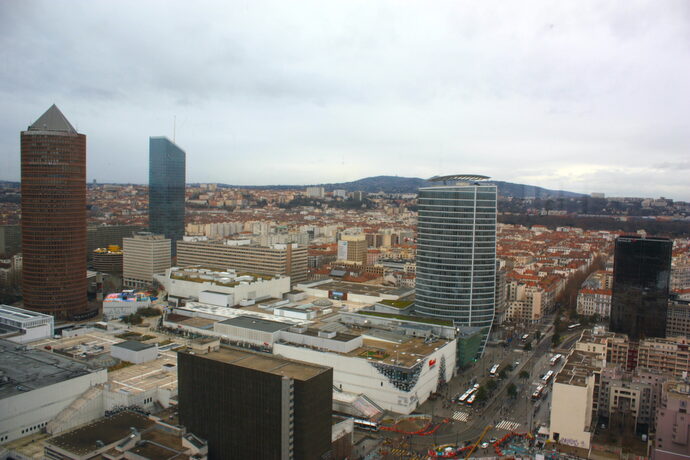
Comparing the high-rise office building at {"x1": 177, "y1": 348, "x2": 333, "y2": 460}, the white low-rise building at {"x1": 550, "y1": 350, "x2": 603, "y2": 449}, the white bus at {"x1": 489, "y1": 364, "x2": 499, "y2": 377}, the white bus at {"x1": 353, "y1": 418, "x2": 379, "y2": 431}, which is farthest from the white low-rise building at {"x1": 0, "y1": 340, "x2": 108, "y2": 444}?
the white bus at {"x1": 489, "y1": 364, "x2": 499, "y2": 377}

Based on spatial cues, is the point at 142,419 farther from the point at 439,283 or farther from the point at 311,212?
the point at 311,212

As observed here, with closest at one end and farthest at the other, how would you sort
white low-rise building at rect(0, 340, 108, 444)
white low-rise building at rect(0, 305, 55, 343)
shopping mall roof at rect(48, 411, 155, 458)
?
shopping mall roof at rect(48, 411, 155, 458), white low-rise building at rect(0, 340, 108, 444), white low-rise building at rect(0, 305, 55, 343)

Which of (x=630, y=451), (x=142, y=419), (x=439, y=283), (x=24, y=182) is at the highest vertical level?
(x=24, y=182)

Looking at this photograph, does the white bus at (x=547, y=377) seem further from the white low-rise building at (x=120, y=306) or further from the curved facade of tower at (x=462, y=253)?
the white low-rise building at (x=120, y=306)

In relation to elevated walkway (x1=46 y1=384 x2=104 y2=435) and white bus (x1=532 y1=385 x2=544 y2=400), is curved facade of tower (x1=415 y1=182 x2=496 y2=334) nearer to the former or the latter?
white bus (x1=532 y1=385 x2=544 y2=400)

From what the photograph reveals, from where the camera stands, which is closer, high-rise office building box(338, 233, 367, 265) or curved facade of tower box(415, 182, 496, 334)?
curved facade of tower box(415, 182, 496, 334)

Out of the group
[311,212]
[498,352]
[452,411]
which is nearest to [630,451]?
[452,411]
